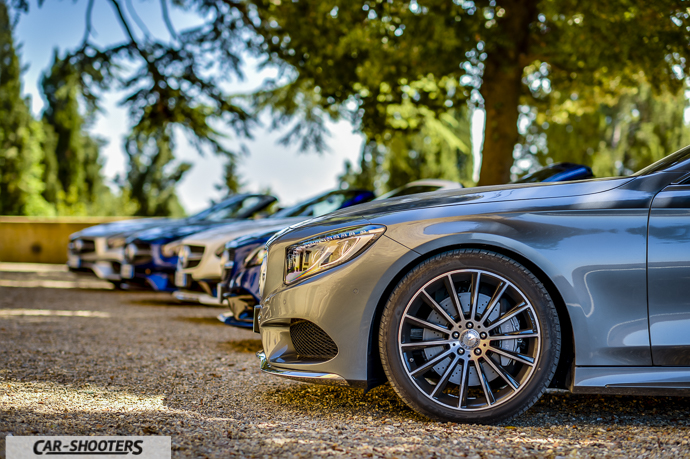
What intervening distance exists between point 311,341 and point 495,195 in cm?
114

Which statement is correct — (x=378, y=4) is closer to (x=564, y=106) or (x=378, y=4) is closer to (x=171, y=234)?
(x=171, y=234)

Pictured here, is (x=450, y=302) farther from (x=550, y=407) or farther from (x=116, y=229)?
(x=116, y=229)

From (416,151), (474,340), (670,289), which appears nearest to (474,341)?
(474,340)

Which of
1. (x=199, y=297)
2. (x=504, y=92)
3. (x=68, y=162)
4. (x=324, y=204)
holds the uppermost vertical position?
(x=68, y=162)

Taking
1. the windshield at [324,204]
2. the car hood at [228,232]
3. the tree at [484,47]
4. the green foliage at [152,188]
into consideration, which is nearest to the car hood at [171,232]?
the car hood at [228,232]

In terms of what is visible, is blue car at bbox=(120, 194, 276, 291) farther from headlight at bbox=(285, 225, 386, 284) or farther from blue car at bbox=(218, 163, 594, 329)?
headlight at bbox=(285, 225, 386, 284)

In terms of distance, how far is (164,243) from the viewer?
24.6 feet

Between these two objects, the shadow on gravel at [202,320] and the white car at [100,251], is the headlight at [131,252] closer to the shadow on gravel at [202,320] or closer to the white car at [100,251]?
the white car at [100,251]

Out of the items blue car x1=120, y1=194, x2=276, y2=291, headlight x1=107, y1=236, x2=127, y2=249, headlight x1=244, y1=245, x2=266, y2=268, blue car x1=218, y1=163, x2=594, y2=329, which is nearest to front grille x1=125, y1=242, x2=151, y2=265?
blue car x1=120, y1=194, x2=276, y2=291

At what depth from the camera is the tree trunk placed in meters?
9.01

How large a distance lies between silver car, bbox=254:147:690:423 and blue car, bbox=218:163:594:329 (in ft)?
6.03

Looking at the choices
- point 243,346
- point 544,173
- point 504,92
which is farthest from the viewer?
point 504,92

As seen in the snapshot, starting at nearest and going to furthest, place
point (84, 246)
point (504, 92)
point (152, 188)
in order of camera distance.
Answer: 1. point (84, 246)
2. point (504, 92)
3. point (152, 188)

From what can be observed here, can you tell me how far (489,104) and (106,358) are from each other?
7121 mm
